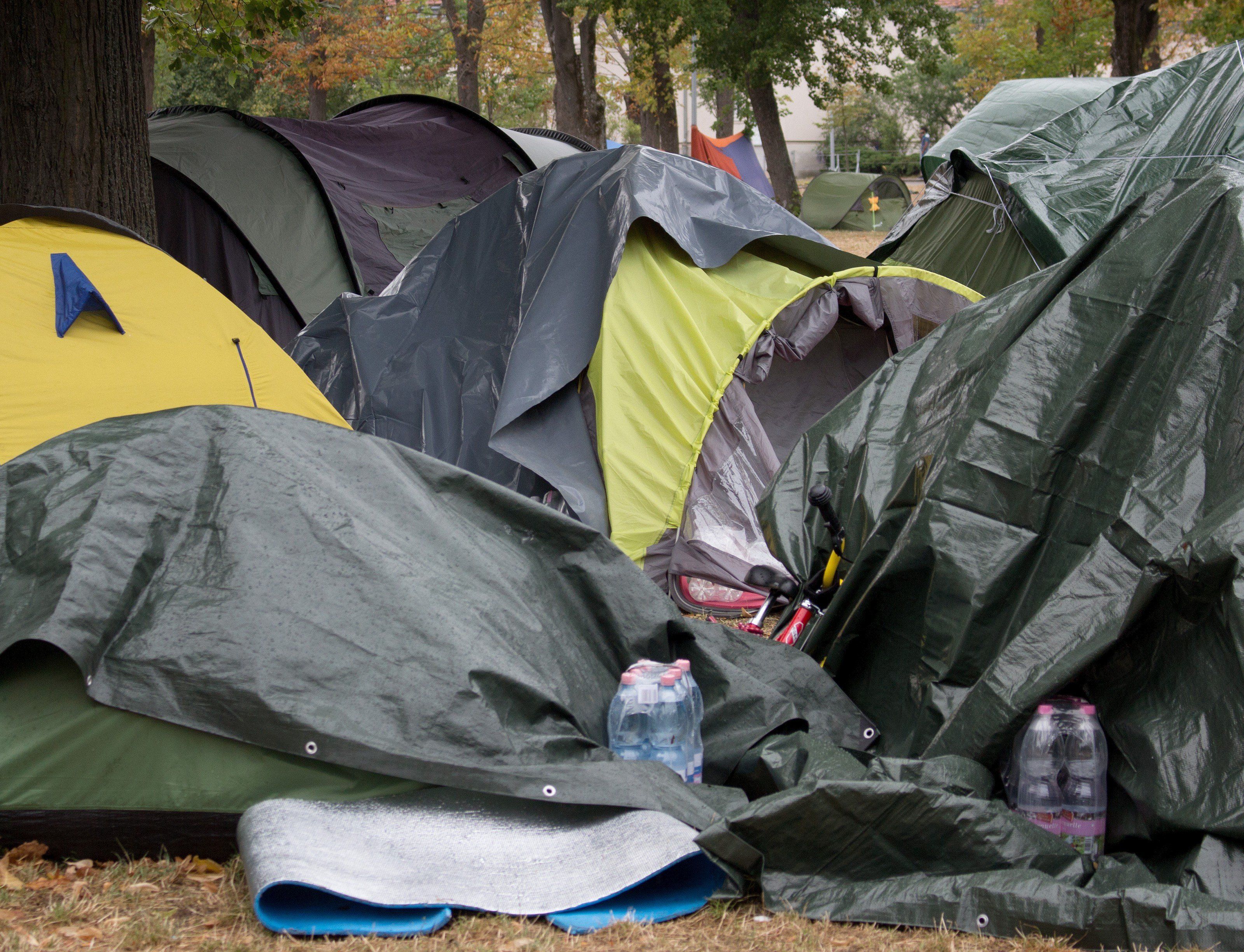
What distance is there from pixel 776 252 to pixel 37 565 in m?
4.00

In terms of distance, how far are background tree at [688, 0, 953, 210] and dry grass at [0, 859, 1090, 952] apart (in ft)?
60.9

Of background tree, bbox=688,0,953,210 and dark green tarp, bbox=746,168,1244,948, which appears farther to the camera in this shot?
background tree, bbox=688,0,953,210

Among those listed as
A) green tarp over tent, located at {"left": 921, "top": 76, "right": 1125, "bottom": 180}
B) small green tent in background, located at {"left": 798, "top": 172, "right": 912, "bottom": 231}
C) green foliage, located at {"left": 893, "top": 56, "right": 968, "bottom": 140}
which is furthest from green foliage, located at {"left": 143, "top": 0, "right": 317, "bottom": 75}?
green foliage, located at {"left": 893, "top": 56, "right": 968, "bottom": 140}

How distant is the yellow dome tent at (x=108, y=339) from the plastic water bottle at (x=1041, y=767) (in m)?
3.04

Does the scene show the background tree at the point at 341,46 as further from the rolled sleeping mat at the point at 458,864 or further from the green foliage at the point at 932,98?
the green foliage at the point at 932,98

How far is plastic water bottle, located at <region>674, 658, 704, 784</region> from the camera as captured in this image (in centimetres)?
313

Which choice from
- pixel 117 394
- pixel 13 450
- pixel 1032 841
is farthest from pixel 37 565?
pixel 1032 841

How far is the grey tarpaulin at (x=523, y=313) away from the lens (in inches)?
210

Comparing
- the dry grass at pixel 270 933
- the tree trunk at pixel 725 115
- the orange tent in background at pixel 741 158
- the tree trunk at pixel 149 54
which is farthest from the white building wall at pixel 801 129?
the dry grass at pixel 270 933

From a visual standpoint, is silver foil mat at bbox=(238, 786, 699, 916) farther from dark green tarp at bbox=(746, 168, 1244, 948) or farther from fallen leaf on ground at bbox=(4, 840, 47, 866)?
fallen leaf on ground at bbox=(4, 840, 47, 866)

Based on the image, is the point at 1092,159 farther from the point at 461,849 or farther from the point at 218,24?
the point at 461,849

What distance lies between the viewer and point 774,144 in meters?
20.8

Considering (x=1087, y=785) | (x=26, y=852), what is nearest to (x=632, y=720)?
(x=1087, y=785)

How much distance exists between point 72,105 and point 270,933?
543 centimetres
